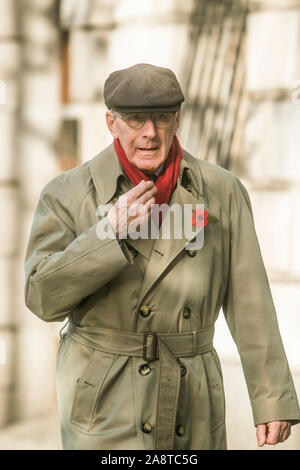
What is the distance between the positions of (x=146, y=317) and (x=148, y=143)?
648 mm

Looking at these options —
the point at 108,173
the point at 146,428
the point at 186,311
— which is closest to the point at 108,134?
the point at 108,173

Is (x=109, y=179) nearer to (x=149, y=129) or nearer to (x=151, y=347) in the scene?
(x=149, y=129)

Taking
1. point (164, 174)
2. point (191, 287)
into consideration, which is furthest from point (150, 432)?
point (164, 174)

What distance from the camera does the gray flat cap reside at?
2760 millimetres

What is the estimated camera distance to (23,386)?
5938mm

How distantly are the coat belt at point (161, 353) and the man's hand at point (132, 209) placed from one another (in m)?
0.42

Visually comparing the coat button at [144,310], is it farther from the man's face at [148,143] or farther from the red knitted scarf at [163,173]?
the man's face at [148,143]

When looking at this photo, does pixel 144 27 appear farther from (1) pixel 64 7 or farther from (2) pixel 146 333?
(2) pixel 146 333

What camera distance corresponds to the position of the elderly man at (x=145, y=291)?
2762 mm

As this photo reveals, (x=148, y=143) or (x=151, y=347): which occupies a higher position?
(x=148, y=143)

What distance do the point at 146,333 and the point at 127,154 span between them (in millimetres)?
676

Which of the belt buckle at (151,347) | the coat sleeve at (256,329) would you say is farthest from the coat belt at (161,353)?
the coat sleeve at (256,329)

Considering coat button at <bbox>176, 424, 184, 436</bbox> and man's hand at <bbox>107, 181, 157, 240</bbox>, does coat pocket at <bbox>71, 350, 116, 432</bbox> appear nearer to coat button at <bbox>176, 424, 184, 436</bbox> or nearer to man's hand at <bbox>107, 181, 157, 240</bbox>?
coat button at <bbox>176, 424, 184, 436</bbox>

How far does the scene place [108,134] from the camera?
5.54 metres
